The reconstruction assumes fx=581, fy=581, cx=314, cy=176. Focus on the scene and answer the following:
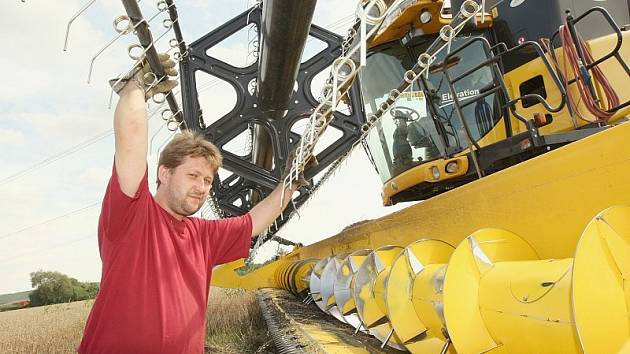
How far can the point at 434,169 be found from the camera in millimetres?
4500

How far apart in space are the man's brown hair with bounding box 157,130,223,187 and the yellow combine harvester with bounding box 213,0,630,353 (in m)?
0.96

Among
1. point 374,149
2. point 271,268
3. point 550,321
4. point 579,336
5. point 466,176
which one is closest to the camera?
point 579,336

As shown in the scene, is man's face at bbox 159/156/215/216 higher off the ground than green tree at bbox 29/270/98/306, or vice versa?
green tree at bbox 29/270/98/306

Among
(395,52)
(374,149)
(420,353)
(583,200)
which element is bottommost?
(420,353)

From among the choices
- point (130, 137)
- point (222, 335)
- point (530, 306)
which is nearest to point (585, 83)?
point (530, 306)

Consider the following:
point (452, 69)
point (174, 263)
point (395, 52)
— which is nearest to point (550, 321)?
point (174, 263)

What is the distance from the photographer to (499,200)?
8.52ft

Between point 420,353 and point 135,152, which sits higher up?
point 135,152

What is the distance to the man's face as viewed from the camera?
2490 millimetres

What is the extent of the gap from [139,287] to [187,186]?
47cm

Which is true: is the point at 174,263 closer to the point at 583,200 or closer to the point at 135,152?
the point at 135,152

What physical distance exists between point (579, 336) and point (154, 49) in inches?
79.3

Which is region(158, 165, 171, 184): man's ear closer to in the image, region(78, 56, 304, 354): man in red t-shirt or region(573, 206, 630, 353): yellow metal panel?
region(78, 56, 304, 354): man in red t-shirt

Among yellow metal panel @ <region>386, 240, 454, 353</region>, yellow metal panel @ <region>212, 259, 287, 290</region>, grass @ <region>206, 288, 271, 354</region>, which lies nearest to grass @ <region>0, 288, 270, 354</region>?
grass @ <region>206, 288, 271, 354</region>
